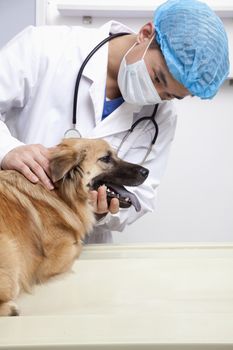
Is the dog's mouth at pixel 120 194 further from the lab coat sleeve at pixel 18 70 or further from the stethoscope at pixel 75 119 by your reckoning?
the lab coat sleeve at pixel 18 70

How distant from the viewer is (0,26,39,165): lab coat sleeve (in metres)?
1.23

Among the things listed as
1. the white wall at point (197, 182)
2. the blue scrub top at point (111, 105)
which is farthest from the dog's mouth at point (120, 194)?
the white wall at point (197, 182)

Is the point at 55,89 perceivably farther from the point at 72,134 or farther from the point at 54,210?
the point at 54,210

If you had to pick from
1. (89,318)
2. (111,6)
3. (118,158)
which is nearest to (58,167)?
(118,158)

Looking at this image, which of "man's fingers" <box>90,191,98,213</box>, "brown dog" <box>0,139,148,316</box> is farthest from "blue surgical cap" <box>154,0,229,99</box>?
"man's fingers" <box>90,191,98,213</box>

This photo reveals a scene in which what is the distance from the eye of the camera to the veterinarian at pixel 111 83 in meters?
1.14

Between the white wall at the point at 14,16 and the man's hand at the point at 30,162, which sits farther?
Answer: the white wall at the point at 14,16

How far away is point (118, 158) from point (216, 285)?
53cm

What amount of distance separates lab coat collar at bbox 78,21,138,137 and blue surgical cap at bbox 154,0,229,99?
218 millimetres

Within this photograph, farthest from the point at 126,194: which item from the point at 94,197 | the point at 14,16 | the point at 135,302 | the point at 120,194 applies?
the point at 14,16

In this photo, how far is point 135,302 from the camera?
803 mm

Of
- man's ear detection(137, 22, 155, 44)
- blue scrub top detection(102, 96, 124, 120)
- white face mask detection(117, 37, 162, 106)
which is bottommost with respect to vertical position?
blue scrub top detection(102, 96, 124, 120)

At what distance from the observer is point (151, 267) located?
3.31ft

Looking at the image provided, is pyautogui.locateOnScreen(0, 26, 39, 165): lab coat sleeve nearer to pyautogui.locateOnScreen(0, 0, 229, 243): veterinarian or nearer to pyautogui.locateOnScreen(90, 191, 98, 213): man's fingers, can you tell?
pyautogui.locateOnScreen(0, 0, 229, 243): veterinarian
